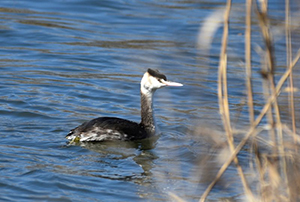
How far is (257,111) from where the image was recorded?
30.2 ft

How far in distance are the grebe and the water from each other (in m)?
0.13

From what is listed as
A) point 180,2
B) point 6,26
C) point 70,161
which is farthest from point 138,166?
point 180,2

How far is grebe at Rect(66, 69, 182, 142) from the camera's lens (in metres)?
7.49

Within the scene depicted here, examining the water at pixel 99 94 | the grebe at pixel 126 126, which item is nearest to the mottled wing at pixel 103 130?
the grebe at pixel 126 126

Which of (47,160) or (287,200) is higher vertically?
(287,200)

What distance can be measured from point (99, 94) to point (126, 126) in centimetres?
218

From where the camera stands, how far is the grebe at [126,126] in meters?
7.49

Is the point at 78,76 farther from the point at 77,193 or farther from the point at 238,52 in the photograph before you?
the point at 77,193

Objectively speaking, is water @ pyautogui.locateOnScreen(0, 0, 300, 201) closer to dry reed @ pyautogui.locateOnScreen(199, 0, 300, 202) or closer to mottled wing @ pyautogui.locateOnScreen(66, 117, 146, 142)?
mottled wing @ pyautogui.locateOnScreen(66, 117, 146, 142)

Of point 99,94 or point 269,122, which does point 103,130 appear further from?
point 269,122

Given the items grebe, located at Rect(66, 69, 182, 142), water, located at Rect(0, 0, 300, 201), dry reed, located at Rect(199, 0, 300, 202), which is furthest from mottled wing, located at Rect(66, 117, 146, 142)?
dry reed, located at Rect(199, 0, 300, 202)

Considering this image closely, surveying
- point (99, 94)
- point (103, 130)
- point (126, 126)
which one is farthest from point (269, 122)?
point (99, 94)

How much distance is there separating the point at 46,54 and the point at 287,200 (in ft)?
28.3

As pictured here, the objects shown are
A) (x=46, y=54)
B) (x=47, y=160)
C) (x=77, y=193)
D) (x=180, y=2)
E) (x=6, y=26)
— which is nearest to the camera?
(x=77, y=193)
